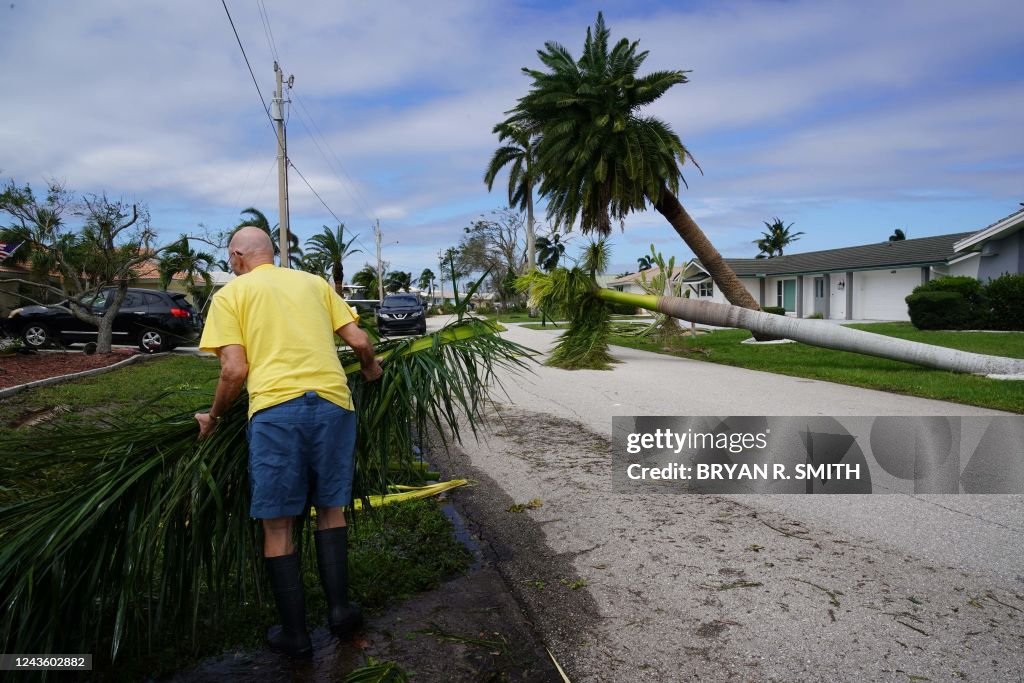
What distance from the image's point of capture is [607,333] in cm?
1519

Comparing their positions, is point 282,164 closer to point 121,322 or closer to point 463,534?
point 121,322

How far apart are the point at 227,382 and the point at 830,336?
12343mm

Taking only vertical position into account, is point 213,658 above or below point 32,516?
below

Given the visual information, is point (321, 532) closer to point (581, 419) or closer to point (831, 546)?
point (831, 546)

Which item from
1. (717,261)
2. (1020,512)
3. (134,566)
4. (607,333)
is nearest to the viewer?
(134,566)

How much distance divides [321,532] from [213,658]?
68 centimetres

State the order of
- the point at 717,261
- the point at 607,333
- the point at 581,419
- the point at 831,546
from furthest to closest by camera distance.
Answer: the point at 717,261 < the point at 607,333 < the point at 581,419 < the point at 831,546

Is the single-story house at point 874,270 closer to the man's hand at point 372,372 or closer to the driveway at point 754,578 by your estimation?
the driveway at point 754,578

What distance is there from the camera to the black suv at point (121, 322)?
61.7 feet

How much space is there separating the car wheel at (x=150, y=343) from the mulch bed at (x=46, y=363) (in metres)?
0.41

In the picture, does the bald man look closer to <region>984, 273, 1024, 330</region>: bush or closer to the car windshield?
<region>984, 273, 1024, 330</region>: bush

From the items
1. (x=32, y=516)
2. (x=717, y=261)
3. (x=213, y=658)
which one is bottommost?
(x=213, y=658)

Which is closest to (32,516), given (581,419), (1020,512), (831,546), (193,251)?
(831,546)

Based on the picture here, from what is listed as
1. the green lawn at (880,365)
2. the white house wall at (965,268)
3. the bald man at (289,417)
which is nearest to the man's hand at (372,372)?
the bald man at (289,417)
